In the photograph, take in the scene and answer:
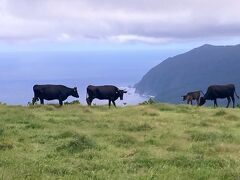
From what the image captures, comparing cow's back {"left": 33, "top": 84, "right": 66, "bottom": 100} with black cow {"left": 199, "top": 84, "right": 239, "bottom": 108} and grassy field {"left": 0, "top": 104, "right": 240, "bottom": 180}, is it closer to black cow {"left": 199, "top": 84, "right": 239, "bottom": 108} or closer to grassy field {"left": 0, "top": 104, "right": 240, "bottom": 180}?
grassy field {"left": 0, "top": 104, "right": 240, "bottom": 180}

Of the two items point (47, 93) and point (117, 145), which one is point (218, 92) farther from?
point (117, 145)

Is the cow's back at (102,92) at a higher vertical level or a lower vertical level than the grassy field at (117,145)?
higher

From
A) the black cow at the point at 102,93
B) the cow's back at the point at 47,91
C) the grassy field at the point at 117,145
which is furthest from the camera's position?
the black cow at the point at 102,93

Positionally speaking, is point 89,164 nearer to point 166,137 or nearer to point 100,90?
point 166,137

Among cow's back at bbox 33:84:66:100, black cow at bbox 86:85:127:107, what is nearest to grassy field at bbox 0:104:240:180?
cow's back at bbox 33:84:66:100

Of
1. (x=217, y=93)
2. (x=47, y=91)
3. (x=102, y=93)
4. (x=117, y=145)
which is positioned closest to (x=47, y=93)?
(x=47, y=91)

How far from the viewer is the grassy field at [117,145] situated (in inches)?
419

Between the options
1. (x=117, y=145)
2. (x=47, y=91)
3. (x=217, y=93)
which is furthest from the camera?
(x=217, y=93)

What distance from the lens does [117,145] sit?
1465 centimetres

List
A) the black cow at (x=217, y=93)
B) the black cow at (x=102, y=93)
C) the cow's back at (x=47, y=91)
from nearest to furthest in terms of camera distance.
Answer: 1. the cow's back at (x=47, y=91)
2. the black cow at (x=102, y=93)
3. the black cow at (x=217, y=93)

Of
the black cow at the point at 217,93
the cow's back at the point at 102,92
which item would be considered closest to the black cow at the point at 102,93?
the cow's back at the point at 102,92

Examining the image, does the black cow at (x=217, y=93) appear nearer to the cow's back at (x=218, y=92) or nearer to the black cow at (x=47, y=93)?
the cow's back at (x=218, y=92)

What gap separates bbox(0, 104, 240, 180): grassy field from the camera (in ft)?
34.9

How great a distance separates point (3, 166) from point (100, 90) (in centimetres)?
2046
